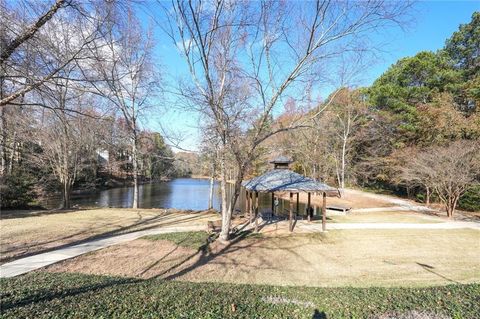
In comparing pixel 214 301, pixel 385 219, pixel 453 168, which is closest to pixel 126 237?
pixel 214 301

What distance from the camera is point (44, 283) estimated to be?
4816mm

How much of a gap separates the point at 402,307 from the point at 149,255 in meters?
6.22

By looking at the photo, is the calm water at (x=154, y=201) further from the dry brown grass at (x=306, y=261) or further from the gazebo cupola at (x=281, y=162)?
the dry brown grass at (x=306, y=261)

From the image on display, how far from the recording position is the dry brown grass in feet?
21.6

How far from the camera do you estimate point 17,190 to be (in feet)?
51.2

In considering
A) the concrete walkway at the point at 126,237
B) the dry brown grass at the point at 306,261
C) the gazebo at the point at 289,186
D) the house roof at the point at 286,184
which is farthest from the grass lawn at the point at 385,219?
the dry brown grass at the point at 306,261

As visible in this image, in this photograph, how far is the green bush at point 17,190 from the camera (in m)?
15.1

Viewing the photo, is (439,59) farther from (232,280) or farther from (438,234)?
(232,280)

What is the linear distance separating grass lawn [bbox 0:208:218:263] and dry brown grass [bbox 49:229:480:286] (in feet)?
6.32

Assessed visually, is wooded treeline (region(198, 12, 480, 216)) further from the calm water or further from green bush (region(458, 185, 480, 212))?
the calm water

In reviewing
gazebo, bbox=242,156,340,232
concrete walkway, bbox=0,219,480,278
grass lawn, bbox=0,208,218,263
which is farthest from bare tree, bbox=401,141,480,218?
grass lawn, bbox=0,208,218,263

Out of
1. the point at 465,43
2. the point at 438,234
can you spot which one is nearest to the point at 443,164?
the point at 438,234

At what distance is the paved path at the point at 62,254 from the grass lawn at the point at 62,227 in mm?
456

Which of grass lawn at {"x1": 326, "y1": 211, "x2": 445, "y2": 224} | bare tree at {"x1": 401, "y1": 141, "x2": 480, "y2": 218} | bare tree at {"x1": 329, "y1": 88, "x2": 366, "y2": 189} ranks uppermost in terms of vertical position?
bare tree at {"x1": 329, "y1": 88, "x2": 366, "y2": 189}
